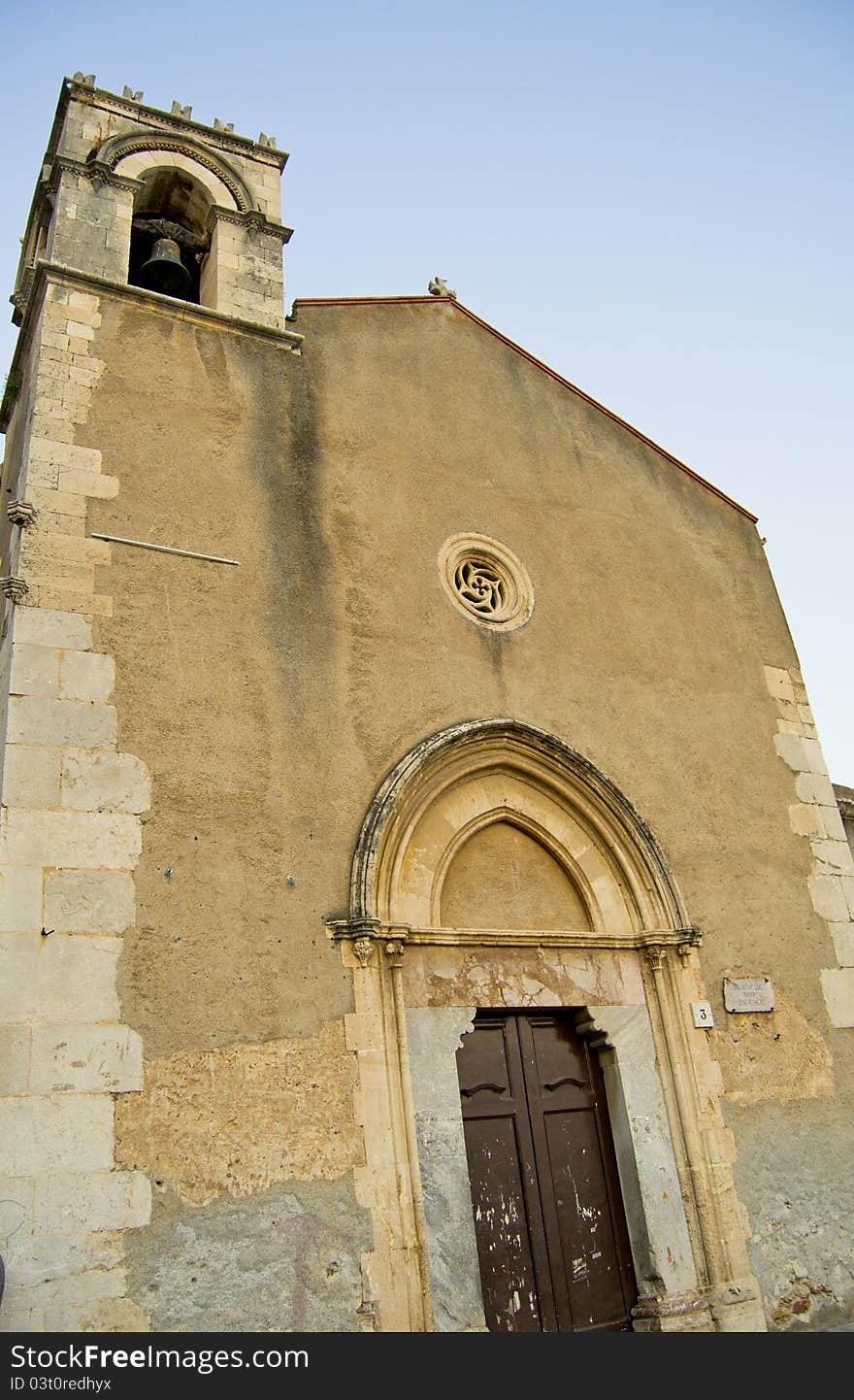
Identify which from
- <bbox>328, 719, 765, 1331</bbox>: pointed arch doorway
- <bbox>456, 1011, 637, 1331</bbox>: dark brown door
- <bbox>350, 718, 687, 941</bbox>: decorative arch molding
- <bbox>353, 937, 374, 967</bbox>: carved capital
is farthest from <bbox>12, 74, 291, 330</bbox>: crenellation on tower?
<bbox>456, 1011, 637, 1331</bbox>: dark brown door

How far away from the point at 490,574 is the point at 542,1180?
429cm

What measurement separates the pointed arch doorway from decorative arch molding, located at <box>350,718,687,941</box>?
12mm

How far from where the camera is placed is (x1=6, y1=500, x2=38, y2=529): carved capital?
6098 mm

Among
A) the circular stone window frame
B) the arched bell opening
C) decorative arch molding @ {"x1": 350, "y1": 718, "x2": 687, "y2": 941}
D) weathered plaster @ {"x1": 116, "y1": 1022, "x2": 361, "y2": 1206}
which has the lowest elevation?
weathered plaster @ {"x1": 116, "y1": 1022, "x2": 361, "y2": 1206}

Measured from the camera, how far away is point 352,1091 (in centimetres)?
568

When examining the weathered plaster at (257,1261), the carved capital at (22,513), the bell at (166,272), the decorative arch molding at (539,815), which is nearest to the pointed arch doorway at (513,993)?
the decorative arch molding at (539,815)

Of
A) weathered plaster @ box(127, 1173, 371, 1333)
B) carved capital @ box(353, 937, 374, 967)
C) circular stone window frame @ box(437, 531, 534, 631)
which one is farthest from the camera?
circular stone window frame @ box(437, 531, 534, 631)

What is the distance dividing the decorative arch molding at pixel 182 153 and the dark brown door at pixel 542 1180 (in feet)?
21.8

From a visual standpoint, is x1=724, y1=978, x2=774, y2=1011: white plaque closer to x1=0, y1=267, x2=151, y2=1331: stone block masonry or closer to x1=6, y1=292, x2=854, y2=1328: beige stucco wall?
x1=6, y1=292, x2=854, y2=1328: beige stucco wall

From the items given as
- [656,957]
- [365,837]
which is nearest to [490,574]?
[365,837]

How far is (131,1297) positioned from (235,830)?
7.72ft

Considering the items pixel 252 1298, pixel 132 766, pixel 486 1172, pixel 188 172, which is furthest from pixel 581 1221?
pixel 188 172

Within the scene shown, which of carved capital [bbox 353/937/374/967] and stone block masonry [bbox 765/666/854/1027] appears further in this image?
stone block masonry [bbox 765/666/854/1027]
